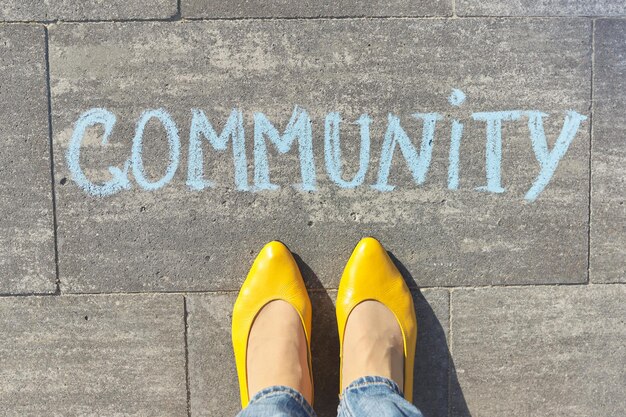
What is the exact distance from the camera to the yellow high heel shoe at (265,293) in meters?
2.34

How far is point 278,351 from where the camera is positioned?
229 centimetres

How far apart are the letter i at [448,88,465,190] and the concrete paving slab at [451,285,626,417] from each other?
545 mm

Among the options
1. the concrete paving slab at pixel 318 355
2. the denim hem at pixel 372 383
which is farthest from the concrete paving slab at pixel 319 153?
the denim hem at pixel 372 383

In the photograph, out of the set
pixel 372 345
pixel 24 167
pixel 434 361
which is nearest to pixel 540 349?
pixel 434 361

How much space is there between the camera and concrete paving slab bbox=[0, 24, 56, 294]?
7.57ft

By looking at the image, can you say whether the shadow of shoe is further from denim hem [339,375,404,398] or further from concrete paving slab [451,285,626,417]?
denim hem [339,375,404,398]

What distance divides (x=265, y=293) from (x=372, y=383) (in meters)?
0.64

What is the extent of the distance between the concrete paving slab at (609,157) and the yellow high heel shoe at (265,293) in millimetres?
1416

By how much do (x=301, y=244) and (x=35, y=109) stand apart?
55.1 inches

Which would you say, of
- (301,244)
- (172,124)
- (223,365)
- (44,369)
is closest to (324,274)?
(301,244)

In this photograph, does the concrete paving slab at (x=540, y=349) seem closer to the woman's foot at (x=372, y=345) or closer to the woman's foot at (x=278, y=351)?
the woman's foot at (x=372, y=345)

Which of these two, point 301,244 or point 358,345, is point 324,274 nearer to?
point 301,244

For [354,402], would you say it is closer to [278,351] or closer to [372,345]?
[372,345]

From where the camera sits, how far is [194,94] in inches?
91.1
